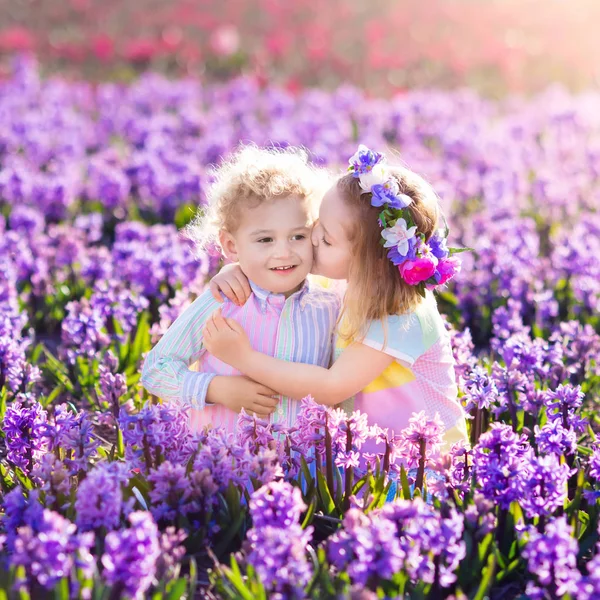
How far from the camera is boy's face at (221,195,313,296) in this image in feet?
11.9

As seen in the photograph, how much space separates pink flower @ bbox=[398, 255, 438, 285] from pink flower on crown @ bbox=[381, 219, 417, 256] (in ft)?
0.19

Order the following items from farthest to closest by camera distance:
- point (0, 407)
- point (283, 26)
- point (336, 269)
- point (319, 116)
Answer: point (283, 26), point (319, 116), point (0, 407), point (336, 269)

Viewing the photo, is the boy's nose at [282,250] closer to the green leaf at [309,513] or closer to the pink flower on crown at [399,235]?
the pink flower on crown at [399,235]

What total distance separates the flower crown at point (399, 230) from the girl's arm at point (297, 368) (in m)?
0.36

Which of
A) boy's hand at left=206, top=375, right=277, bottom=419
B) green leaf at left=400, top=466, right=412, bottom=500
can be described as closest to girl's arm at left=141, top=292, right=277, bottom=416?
boy's hand at left=206, top=375, right=277, bottom=419

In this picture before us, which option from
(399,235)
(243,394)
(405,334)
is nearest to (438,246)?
(399,235)

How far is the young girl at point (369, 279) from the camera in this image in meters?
3.49

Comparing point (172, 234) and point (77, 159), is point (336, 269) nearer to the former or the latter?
point (172, 234)

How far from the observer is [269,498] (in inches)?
109

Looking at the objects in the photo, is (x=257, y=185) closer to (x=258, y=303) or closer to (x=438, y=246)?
(x=258, y=303)

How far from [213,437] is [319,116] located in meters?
8.05

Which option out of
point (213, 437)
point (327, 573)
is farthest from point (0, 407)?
point (327, 573)

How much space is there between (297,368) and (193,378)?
17.2 inches

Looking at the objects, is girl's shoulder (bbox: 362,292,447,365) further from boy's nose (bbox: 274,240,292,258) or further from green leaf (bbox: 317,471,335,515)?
green leaf (bbox: 317,471,335,515)
